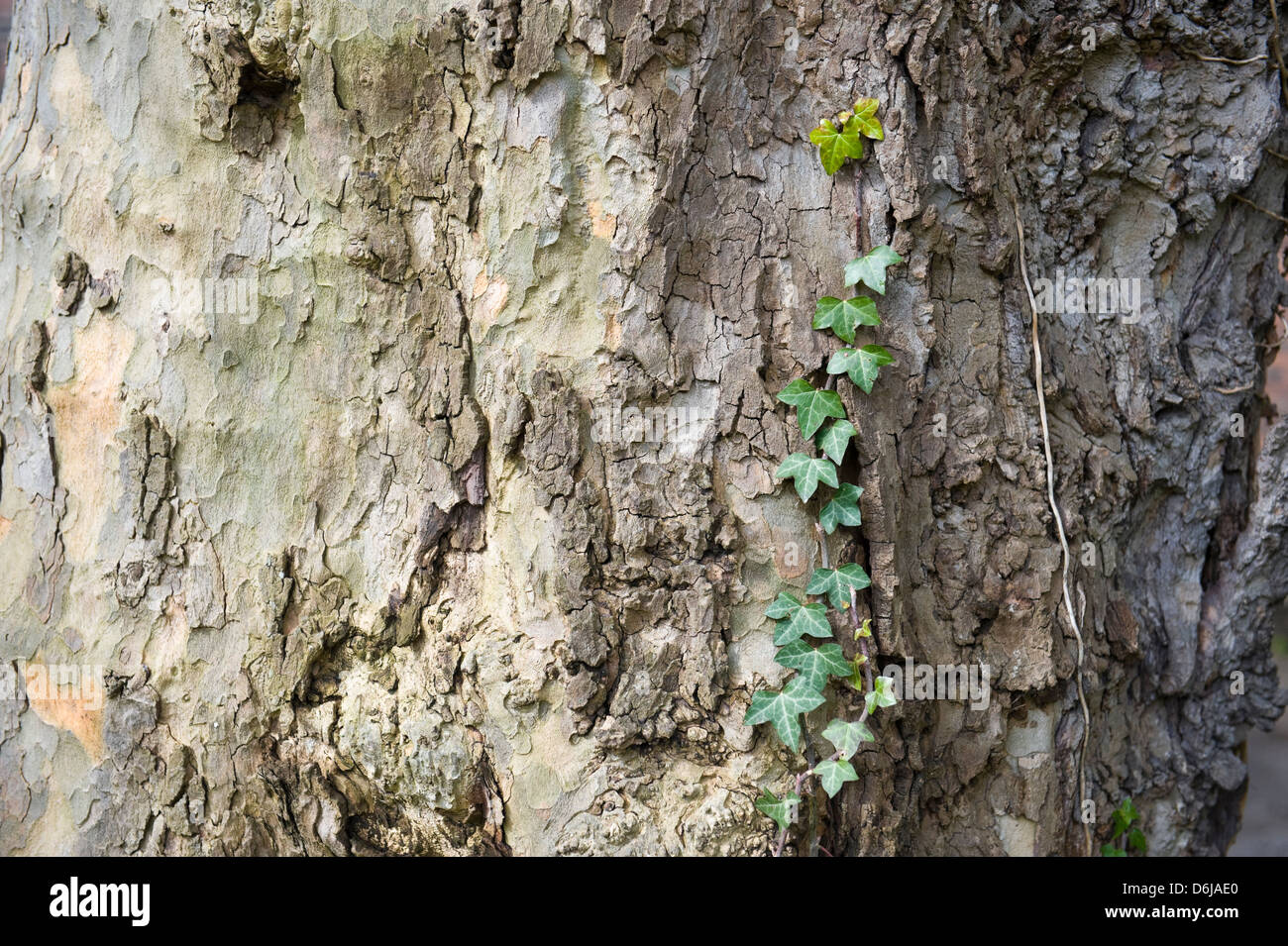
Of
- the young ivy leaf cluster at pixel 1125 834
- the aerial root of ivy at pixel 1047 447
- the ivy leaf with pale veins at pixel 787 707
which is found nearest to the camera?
the ivy leaf with pale veins at pixel 787 707

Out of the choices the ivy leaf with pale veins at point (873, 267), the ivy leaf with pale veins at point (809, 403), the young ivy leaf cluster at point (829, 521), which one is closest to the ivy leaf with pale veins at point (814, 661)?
the young ivy leaf cluster at point (829, 521)

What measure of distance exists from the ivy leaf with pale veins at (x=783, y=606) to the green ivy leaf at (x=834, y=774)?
0.96ft

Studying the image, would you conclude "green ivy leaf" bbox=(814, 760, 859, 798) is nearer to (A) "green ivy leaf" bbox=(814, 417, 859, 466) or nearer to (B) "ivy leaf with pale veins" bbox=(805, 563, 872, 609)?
(B) "ivy leaf with pale veins" bbox=(805, 563, 872, 609)

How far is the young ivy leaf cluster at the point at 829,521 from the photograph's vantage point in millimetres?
1622

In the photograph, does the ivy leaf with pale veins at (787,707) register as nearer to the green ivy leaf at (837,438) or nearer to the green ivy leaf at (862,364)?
the green ivy leaf at (837,438)

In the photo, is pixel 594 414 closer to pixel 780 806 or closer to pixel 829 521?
pixel 829 521

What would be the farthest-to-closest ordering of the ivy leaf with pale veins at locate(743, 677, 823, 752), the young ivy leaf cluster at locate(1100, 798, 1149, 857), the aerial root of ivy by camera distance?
1. the young ivy leaf cluster at locate(1100, 798, 1149, 857)
2. the aerial root of ivy
3. the ivy leaf with pale veins at locate(743, 677, 823, 752)

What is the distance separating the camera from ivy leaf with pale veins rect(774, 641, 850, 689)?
1.63 m

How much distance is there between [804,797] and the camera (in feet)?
5.40

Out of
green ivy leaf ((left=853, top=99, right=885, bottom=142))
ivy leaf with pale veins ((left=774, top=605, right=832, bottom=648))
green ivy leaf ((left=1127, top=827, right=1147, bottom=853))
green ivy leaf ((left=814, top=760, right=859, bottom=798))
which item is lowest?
green ivy leaf ((left=1127, top=827, right=1147, bottom=853))

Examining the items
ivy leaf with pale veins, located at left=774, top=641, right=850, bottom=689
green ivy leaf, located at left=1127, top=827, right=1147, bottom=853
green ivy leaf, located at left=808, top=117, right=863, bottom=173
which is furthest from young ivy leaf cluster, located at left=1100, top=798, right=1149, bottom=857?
green ivy leaf, located at left=808, top=117, right=863, bottom=173

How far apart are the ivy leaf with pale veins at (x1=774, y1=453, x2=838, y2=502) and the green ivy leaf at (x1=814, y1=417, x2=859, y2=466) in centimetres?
2

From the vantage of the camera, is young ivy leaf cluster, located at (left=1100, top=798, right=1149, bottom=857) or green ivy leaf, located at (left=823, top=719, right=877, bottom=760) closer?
green ivy leaf, located at (left=823, top=719, right=877, bottom=760)
